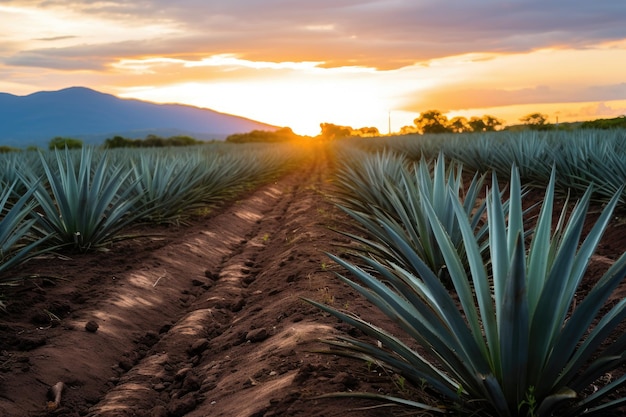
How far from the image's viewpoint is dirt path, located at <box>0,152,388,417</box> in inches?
123

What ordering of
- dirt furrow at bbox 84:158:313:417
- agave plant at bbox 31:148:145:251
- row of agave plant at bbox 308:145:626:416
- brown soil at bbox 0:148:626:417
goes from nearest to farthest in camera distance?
row of agave plant at bbox 308:145:626:416 < brown soil at bbox 0:148:626:417 < dirt furrow at bbox 84:158:313:417 < agave plant at bbox 31:148:145:251

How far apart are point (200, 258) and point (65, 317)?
2455 mm

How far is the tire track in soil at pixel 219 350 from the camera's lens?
126 inches

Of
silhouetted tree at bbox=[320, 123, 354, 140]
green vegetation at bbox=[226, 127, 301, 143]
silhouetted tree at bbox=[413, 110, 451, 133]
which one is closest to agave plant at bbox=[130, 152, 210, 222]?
green vegetation at bbox=[226, 127, 301, 143]

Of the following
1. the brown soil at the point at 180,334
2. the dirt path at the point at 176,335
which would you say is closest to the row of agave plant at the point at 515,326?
the brown soil at the point at 180,334

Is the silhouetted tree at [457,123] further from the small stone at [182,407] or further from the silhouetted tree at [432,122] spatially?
the small stone at [182,407]

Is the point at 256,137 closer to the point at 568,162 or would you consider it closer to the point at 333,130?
the point at 333,130

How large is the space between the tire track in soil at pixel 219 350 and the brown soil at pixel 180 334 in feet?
0.03

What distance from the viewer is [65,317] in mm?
4547

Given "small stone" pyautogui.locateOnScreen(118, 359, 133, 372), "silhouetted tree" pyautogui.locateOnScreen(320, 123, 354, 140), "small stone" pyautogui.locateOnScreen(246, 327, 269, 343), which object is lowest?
"small stone" pyautogui.locateOnScreen(118, 359, 133, 372)

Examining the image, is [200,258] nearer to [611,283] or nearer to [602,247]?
[602,247]

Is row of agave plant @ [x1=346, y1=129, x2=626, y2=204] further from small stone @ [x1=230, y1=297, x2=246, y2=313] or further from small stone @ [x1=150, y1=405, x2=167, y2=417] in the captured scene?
small stone @ [x1=150, y1=405, x2=167, y2=417]

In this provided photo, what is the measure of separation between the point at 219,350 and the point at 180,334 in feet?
1.77

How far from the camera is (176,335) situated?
14.8ft
